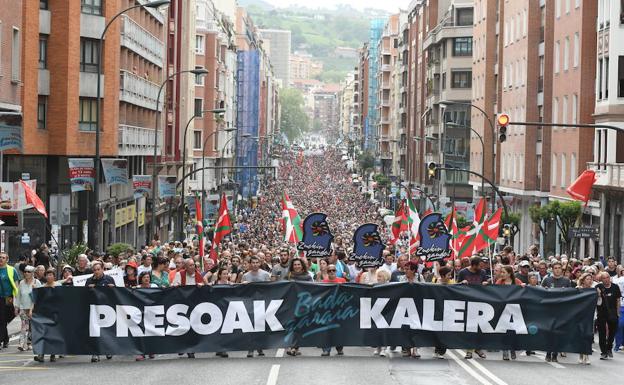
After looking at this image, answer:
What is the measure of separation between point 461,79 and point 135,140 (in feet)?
147

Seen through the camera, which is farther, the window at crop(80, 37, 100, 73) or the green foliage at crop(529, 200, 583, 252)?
the green foliage at crop(529, 200, 583, 252)

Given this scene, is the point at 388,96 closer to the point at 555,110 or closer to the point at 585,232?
the point at 555,110

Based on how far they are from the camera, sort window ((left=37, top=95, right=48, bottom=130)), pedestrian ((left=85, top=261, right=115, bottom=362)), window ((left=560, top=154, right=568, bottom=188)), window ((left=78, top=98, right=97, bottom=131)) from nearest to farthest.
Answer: pedestrian ((left=85, top=261, right=115, bottom=362))
window ((left=37, top=95, right=48, bottom=130))
window ((left=78, top=98, right=97, bottom=131))
window ((left=560, top=154, right=568, bottom=188))

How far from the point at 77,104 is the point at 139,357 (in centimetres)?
3056

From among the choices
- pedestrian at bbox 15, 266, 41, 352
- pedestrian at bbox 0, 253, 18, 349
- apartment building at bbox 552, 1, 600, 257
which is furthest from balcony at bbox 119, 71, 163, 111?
pedestrian at bbox 15, 266, 41, 352

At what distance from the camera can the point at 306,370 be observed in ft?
65.4

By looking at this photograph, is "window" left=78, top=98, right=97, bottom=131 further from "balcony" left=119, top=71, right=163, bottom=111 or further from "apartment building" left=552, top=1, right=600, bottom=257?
"apartment building" left=552, top=1, right=600, bottom=257

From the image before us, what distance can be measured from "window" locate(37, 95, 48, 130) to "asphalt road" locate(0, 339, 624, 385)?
89.5 feet

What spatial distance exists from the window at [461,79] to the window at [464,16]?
3733 mm

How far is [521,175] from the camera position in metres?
71.1

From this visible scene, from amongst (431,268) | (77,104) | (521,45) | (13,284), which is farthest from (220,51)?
(13,284)

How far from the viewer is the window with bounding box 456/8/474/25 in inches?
4023

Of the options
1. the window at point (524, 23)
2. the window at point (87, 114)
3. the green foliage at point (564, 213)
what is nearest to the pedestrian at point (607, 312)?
the green foliage at point (564, 213)

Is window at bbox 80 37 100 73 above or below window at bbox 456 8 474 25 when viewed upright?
below
